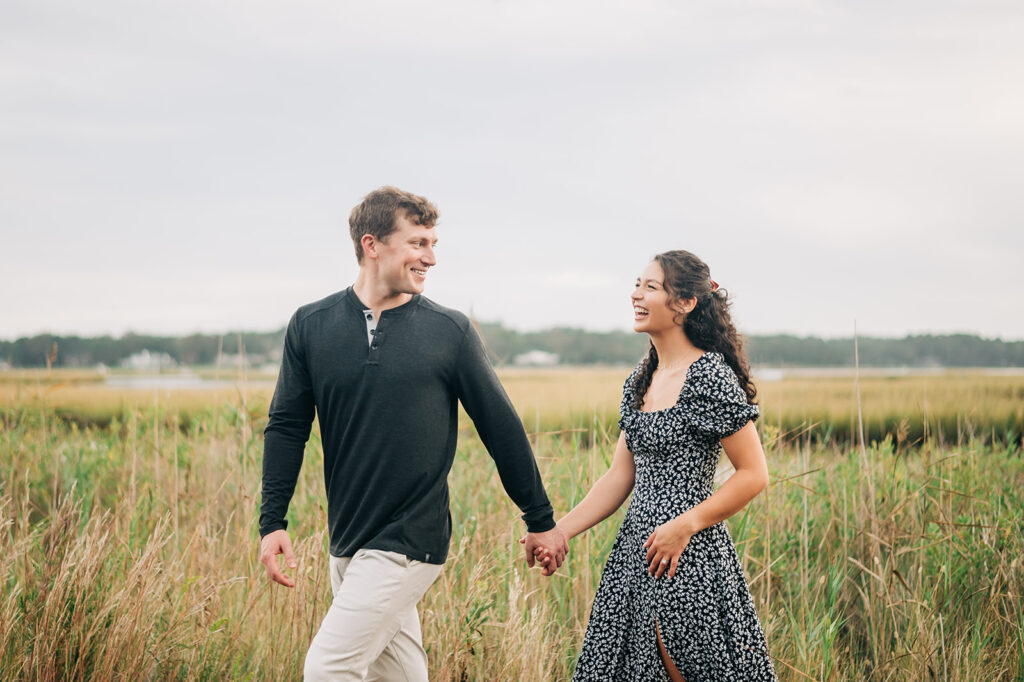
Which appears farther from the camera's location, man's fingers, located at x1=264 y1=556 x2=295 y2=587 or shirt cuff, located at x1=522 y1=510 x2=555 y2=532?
shirt cuff, located at x1=522 y1=510 x2=555 y2=532

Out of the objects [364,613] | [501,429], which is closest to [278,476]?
[364,613]

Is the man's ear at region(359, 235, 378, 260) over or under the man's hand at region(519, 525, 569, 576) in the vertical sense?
over

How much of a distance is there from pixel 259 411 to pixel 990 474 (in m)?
5.55

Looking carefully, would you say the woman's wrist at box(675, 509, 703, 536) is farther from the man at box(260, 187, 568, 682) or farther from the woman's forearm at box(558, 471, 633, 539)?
the man at box(260, 187, 568, 682)

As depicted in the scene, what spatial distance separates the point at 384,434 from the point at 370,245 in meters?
0.61

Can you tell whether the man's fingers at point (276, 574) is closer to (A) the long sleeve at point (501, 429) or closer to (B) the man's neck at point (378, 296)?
(A) the long sleeve at point (501, 429)

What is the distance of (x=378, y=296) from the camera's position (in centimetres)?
259

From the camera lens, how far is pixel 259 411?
242 inches

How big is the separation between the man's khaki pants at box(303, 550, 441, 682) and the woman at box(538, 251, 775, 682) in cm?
58

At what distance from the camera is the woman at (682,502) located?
7.54ft

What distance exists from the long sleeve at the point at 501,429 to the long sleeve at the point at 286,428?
1.77 ft

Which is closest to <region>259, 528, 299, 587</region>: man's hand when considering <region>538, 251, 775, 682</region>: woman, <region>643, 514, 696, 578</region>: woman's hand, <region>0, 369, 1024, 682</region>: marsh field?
<region>0, 369, 1024, 682</region>: marsh field

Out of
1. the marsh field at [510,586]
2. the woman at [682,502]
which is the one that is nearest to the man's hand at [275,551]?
the marsh field at [510,586]

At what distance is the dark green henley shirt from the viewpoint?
2.43 m
